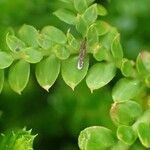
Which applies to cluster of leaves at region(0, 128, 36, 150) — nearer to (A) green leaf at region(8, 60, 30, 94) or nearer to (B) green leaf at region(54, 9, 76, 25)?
(A) green leaf at region(8, 60, 30, 94)

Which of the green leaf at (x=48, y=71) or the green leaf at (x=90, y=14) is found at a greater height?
the green leaf at (x=90, y=14)

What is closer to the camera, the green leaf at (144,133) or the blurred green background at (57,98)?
the green leaf at (144,133)

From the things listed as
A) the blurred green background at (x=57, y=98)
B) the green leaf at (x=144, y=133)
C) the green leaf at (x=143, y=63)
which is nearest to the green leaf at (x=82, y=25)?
the green leaf at (x=143, y=63)

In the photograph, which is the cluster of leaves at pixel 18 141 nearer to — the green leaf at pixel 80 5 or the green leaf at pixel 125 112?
the green leaf at pixel 125 112

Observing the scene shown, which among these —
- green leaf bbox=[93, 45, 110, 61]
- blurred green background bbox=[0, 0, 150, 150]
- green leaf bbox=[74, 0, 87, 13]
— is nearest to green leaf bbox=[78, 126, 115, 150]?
green leaf bbox=[93, 45, 110, 61]

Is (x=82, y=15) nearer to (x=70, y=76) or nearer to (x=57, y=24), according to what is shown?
(x=70, y=76)

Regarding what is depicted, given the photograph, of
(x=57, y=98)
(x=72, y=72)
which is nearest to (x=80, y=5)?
(x=72, y=72)

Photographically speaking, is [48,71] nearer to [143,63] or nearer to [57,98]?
[143,63]
